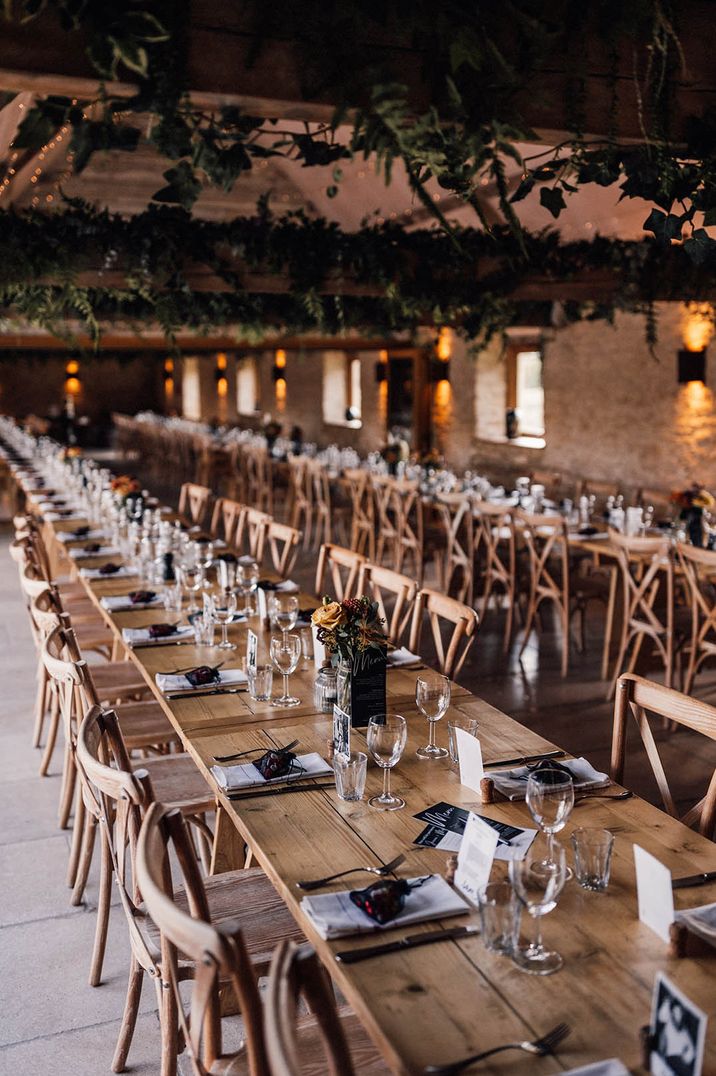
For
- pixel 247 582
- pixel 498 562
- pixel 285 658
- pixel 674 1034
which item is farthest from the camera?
pixel 498 562

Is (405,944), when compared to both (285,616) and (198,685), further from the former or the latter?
(285,616)

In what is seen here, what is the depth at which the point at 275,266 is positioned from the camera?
Result: 6629 millimetres

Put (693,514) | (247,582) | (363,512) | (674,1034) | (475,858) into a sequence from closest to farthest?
(674,1034)
(475,858)
(247,582)
(693,514)
(363,512)

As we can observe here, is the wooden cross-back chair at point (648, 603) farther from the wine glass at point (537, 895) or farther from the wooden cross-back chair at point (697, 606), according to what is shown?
the wine glass at point (537, 895)

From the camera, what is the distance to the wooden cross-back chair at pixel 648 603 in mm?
5164

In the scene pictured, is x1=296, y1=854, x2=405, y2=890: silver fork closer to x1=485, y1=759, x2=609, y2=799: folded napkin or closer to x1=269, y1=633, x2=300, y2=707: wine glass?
x1=485, y1=759, x2=609, y2=799: folded napkin

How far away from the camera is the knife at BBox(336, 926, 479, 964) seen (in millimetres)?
1694

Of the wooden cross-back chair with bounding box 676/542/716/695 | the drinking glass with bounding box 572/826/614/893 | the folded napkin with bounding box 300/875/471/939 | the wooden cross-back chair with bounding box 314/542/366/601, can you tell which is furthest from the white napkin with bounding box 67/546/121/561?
the drinking glass with bounding box 572/826/614/893

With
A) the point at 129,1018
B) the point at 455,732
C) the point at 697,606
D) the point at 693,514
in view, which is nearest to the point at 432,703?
the point at 455,732

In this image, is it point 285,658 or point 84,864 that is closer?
point 285,658

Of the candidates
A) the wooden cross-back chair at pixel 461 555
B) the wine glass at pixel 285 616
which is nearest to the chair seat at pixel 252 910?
the wine glass at pixel 285 616

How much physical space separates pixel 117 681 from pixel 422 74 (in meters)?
2.88

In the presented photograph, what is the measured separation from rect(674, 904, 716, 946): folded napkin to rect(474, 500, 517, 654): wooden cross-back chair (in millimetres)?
4573

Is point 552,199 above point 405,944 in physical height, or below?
above
